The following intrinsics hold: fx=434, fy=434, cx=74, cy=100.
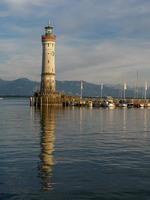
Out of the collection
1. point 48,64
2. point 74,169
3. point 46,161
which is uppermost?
point 48,64

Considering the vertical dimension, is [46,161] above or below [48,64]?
below

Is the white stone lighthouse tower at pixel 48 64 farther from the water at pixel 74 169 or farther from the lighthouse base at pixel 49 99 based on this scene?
the water at pixel 74 169

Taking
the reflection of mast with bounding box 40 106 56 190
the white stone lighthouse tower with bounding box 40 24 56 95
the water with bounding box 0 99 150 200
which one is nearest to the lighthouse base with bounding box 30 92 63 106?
the white stone lighthouse tower with bounding box 40 24 56 95

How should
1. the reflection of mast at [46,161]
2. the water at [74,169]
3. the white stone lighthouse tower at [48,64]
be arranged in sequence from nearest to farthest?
the water at [74,169]
the reflection of mast at [46,161]
the white stone lighthouse tower at [48,64]

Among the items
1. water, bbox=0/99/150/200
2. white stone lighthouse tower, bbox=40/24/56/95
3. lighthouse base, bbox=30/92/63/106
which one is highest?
white stone lighthouse tower, bbox=40/24/56/95

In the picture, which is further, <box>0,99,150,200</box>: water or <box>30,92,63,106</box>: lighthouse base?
<box>30,92,63,106</box>: lighthouse base

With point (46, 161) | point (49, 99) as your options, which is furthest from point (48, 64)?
point (46, 161)

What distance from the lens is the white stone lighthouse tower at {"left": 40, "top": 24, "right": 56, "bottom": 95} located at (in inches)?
5103

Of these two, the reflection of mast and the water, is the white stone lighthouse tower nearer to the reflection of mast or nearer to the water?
the reflection of mast

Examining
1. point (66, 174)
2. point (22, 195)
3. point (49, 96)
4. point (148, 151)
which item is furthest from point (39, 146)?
point (49, 96)

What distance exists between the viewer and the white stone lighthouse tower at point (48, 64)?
425ft

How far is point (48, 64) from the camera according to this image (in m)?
130

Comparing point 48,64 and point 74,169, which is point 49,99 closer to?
point 48,64

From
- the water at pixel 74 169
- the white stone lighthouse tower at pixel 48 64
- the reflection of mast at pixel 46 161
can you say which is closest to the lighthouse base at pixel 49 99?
the white stone lighthouse tower at pixel 48 64
